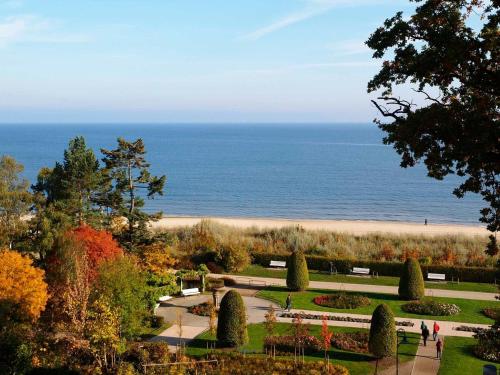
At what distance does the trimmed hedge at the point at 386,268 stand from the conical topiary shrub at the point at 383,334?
52.5 feet

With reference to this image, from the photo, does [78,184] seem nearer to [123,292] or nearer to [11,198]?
[11,198]

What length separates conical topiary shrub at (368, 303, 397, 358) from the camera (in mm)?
23094

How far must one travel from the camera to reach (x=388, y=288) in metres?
36.4

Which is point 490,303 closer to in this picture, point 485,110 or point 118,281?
point 118,281

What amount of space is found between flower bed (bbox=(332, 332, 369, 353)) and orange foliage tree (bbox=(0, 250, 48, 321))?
1363 cm

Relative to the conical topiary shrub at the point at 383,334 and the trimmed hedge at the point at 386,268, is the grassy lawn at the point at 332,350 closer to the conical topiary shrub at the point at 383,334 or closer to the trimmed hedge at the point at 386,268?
the conical topiary shrub at the point at 383,334

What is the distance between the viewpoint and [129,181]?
34688mm

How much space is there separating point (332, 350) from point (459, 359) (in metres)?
5.48

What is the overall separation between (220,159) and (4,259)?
5284 inches

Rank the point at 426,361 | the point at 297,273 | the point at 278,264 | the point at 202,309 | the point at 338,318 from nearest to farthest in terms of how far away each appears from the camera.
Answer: the point at 426,361 < the point at 338,318 < the point at 202,309 < the point at 297,273 < the point at 278,264

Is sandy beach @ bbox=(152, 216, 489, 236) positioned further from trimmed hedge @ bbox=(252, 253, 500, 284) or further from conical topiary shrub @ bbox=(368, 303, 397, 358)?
conical topiary shrub @ bbox=(368, 303, 397, 358)

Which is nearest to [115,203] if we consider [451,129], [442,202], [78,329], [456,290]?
[78,329]

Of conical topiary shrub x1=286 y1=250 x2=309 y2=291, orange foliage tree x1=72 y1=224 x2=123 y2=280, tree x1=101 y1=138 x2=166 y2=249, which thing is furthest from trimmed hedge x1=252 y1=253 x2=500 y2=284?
orange foliage tree x1=72 y1=224 x2=123 y2=280

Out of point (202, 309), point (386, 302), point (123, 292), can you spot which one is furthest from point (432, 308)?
point (123, 292)
